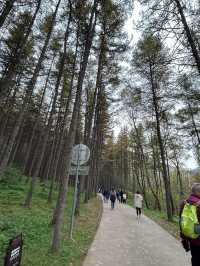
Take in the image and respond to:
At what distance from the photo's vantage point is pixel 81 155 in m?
7.55

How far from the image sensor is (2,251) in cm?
437

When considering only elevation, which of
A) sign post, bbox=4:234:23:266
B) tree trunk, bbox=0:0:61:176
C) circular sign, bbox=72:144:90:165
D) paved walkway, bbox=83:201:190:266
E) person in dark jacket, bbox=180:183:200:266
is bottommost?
paved walkway, bbox=83:201:190:266

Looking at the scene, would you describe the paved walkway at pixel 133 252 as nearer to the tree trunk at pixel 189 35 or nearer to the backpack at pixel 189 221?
the backpack at pixel 189 221

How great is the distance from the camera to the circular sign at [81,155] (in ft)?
24.6

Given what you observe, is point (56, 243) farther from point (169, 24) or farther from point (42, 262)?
point (169, 24)

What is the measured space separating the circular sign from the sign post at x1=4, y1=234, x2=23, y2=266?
4432 mm

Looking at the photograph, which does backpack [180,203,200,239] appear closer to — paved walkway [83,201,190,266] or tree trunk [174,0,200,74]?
paved walkway [83,201,190,266]

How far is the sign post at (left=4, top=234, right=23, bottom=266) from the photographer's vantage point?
9.08 feet

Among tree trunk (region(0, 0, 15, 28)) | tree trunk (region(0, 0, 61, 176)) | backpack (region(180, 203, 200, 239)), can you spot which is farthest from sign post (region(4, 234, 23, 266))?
tree trunk (region(0, 0, 15, 28))

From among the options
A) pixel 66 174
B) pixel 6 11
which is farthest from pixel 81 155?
pixel 6 11

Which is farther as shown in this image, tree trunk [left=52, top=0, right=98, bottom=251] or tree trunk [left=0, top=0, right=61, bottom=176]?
tree trunk [left=0, top=0, right=61, bottom=176]

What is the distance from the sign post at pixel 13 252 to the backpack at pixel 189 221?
2.62m

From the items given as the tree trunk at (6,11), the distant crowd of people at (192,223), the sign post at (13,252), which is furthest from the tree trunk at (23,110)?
the distant crowd of people at (192,223)

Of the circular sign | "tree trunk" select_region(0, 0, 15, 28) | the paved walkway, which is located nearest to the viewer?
the paved walkway
